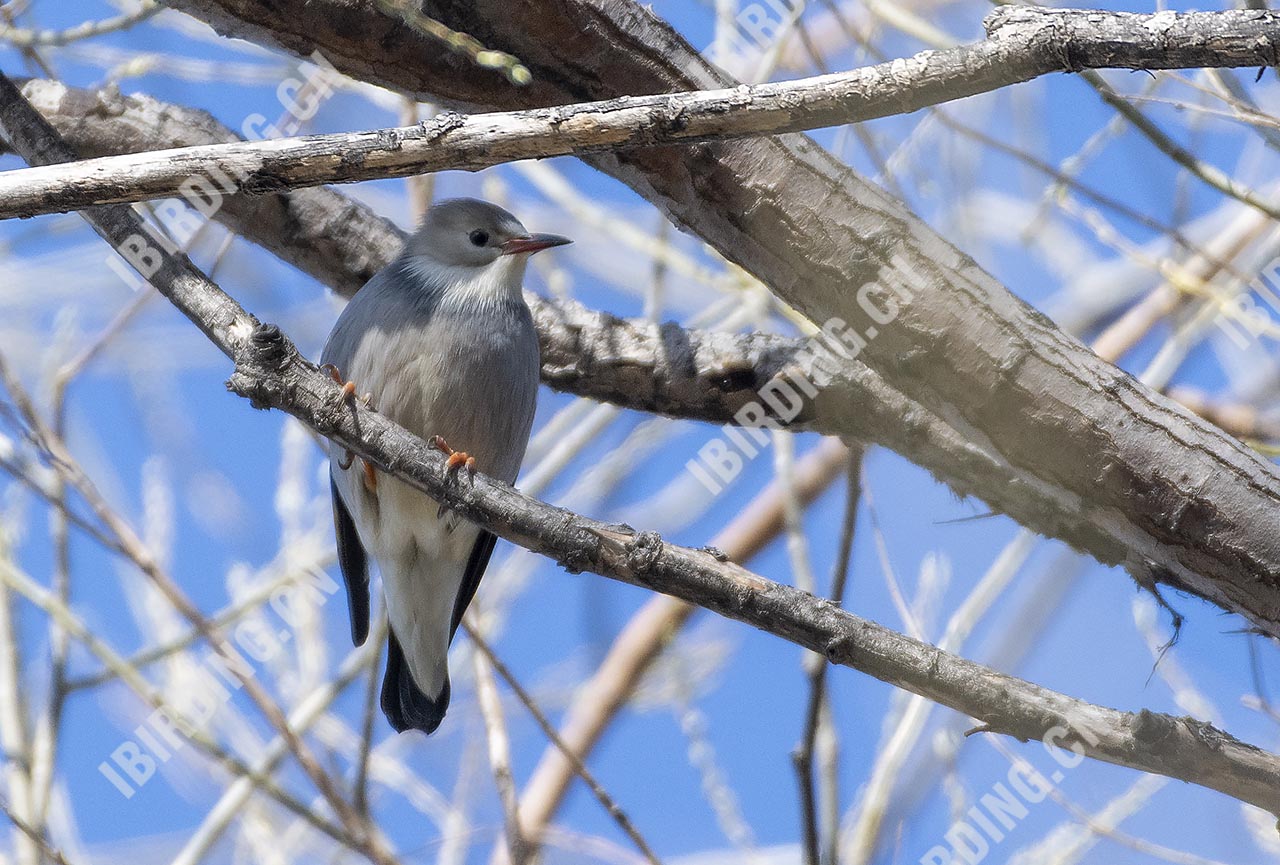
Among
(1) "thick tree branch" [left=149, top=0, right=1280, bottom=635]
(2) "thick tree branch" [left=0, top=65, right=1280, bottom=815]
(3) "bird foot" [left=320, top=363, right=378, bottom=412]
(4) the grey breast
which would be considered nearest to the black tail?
(4) the grey breast

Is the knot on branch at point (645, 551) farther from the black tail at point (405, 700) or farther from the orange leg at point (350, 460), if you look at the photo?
the black tail at point (405, 700)

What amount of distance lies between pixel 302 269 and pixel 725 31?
2.19 meters

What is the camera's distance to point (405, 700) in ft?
16.1

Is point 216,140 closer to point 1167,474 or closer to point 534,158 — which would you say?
point 534,158

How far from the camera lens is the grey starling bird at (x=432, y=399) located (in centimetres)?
443

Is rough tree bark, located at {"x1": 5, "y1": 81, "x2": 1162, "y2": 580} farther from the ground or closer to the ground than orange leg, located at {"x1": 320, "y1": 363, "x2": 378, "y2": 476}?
farther from the ground

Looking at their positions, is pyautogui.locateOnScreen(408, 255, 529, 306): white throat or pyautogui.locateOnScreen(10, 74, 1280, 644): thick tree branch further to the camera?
pyautogui.locateOnScreen(408, 255, 529, 306): white throat

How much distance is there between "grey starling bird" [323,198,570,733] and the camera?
443 cm

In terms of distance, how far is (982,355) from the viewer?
3.34 metres

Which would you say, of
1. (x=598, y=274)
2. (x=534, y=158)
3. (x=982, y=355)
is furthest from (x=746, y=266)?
(x=598, y=274)

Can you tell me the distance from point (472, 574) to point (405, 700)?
590mm

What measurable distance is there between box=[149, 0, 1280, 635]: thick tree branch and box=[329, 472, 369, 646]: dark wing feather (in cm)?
185

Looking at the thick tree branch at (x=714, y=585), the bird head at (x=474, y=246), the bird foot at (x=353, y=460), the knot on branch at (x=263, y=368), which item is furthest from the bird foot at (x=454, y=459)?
the bird head at (x=474, y=246)

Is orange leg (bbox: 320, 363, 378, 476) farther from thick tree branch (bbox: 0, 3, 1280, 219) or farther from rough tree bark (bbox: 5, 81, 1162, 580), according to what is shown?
thick tree branch (bbox: 0, 3, 1280, 219)
